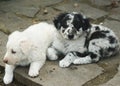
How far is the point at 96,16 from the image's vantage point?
650 centimetres

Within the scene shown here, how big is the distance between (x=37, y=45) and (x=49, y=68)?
1.09ft

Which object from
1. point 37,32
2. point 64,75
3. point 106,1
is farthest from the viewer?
point 106,1

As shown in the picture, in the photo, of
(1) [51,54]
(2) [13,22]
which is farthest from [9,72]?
(2) [13,22]

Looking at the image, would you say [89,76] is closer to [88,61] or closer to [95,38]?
[88,61]

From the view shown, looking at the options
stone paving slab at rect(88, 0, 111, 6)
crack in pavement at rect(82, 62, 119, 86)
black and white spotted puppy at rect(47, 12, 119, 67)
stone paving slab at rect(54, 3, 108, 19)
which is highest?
black and white spotted puppy at rect(47, 12, 119, 67)

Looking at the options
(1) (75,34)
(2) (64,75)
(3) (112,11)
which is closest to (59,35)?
(1) (75,34)

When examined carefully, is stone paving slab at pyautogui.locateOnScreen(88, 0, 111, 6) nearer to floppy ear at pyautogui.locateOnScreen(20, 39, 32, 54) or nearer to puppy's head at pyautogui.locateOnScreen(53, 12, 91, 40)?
puppy's head at pyautogui.locateOnScreen(53, 12, 91, 40)

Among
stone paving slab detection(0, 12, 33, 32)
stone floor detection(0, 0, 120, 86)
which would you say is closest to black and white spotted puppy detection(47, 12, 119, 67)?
stone floor detection(0, 0, 120, 86)

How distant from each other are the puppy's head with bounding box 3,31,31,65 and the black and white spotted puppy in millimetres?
522

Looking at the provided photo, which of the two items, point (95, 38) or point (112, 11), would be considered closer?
point (95, 38)

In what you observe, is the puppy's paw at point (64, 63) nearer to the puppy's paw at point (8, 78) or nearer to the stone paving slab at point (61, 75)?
the stone paving slab at point (61, 75)

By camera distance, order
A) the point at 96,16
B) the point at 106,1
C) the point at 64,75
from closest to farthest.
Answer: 1. the point at 64,75
2. the point at 96,16
3. the point at 106,1

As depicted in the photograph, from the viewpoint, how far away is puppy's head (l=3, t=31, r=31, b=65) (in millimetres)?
4516

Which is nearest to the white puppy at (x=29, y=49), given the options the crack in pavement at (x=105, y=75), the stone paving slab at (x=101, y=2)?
the crack in pavement at (x=105, y=75)
